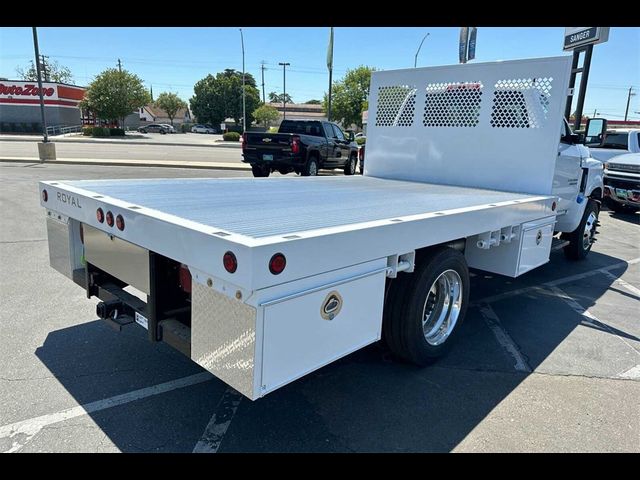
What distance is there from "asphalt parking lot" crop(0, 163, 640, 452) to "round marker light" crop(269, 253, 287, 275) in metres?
1.22

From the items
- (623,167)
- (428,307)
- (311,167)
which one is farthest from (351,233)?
(311,167)

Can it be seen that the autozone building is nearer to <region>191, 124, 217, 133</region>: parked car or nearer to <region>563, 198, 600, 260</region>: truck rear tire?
<region>191, 124, 217, 133</region>: parked car

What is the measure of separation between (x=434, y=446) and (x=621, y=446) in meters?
1.17

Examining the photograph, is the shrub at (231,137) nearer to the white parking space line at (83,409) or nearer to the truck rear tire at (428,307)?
the truck rear tire at (428,307)

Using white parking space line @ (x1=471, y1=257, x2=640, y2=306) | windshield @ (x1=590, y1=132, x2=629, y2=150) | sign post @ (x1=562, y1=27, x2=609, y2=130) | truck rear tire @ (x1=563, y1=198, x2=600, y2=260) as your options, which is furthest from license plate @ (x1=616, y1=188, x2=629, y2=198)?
truck rear tire @ (x1=563, y1=198, x2=600, y2=260)

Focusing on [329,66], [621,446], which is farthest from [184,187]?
[329,66]

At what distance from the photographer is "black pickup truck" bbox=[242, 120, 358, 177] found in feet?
48.5

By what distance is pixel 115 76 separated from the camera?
55188 mm

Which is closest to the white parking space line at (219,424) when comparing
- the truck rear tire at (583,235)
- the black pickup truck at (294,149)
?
the truck rear tire at (583,235)

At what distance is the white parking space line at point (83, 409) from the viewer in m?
2.69

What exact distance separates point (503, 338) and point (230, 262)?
10.8 feet

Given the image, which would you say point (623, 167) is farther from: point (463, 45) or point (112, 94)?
point (112, 94)

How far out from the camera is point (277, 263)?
6.78 ft
